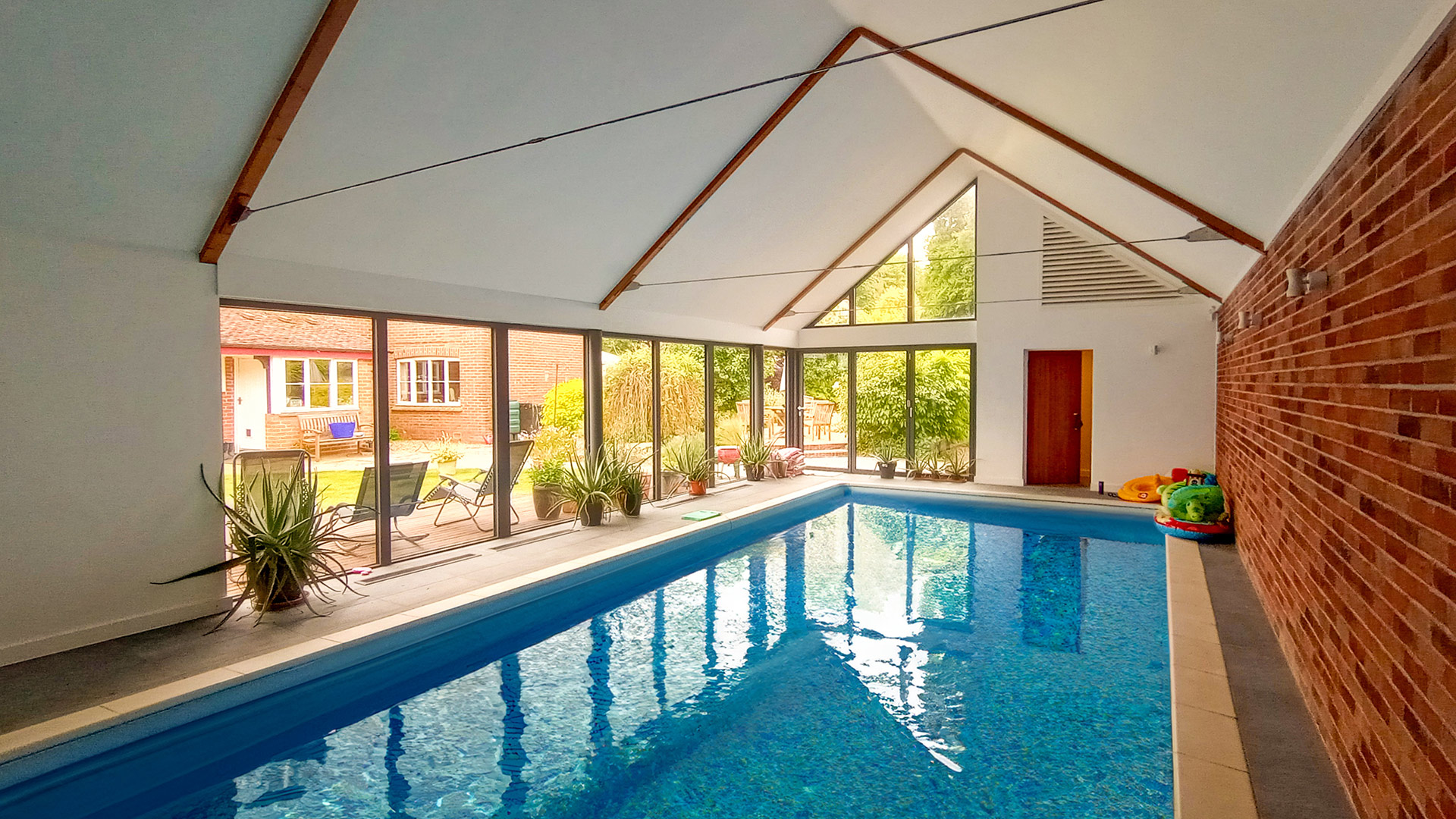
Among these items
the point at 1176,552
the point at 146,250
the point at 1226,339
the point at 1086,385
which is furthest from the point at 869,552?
the point at 146,250

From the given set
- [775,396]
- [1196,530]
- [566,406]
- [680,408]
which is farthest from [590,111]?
[775,396]

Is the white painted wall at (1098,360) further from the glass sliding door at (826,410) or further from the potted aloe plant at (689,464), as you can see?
the potted aloe plant at (689,464)

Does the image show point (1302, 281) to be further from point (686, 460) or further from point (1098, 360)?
point (686, 460)

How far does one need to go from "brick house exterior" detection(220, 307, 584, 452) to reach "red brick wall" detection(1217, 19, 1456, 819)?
637cm

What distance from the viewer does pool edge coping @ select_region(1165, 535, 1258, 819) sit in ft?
9.12

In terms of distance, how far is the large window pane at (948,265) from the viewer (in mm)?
10992

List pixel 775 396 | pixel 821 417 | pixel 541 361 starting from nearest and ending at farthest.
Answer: pixel 541 361
pixel 775 396
pixel 821 417

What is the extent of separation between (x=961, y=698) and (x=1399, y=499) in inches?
99.1

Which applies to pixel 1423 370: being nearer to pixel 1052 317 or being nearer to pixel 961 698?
pixel 961 698

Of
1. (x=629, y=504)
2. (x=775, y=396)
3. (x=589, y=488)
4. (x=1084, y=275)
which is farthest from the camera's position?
(x=775, y=396)

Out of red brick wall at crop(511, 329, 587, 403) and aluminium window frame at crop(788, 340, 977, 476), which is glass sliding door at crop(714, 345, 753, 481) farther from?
red brick wall at crop(511, 329, 587, 403)

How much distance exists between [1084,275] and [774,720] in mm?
8468

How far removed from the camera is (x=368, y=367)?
6.17 meters

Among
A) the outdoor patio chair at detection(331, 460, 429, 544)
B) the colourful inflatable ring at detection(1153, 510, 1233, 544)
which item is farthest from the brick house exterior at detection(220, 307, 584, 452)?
the colourful inflatable ring at detection(1153, 510, 1233, 544)
